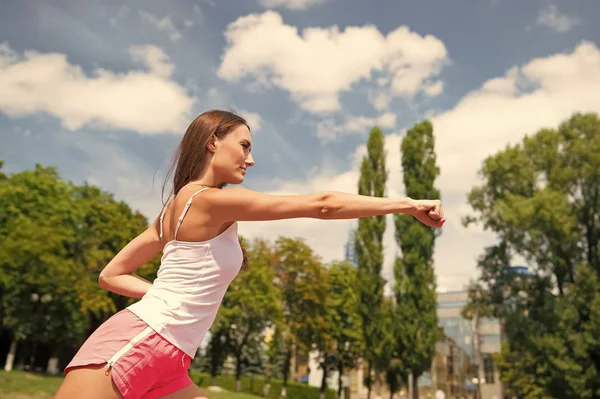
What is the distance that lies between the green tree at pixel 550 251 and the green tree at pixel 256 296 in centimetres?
1399

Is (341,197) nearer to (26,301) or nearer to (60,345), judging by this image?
(26,301)

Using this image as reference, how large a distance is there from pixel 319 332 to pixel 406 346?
325 inches

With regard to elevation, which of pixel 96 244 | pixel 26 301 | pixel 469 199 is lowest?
pixel 26 301

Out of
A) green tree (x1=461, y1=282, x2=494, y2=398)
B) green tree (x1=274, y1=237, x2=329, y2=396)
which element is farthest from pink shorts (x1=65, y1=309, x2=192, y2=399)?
green tree (x1=274, y1=237, x2=329, y2=396)

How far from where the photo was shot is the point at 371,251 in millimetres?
40719

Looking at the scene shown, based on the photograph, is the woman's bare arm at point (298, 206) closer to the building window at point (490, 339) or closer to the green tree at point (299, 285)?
the green tree at point (299, 285)

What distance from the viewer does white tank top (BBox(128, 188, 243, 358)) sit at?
2.33 meters

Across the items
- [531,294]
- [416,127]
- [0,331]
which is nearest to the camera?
[531,294]

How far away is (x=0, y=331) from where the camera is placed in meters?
39.7

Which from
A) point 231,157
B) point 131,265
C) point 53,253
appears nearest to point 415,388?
point 53,253

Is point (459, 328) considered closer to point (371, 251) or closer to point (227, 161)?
point (371, 251)

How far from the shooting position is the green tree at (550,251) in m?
29.2

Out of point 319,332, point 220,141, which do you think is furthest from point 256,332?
point 220,141

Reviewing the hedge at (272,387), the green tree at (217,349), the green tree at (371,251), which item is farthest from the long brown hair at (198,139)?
the hedge at (272,387)
